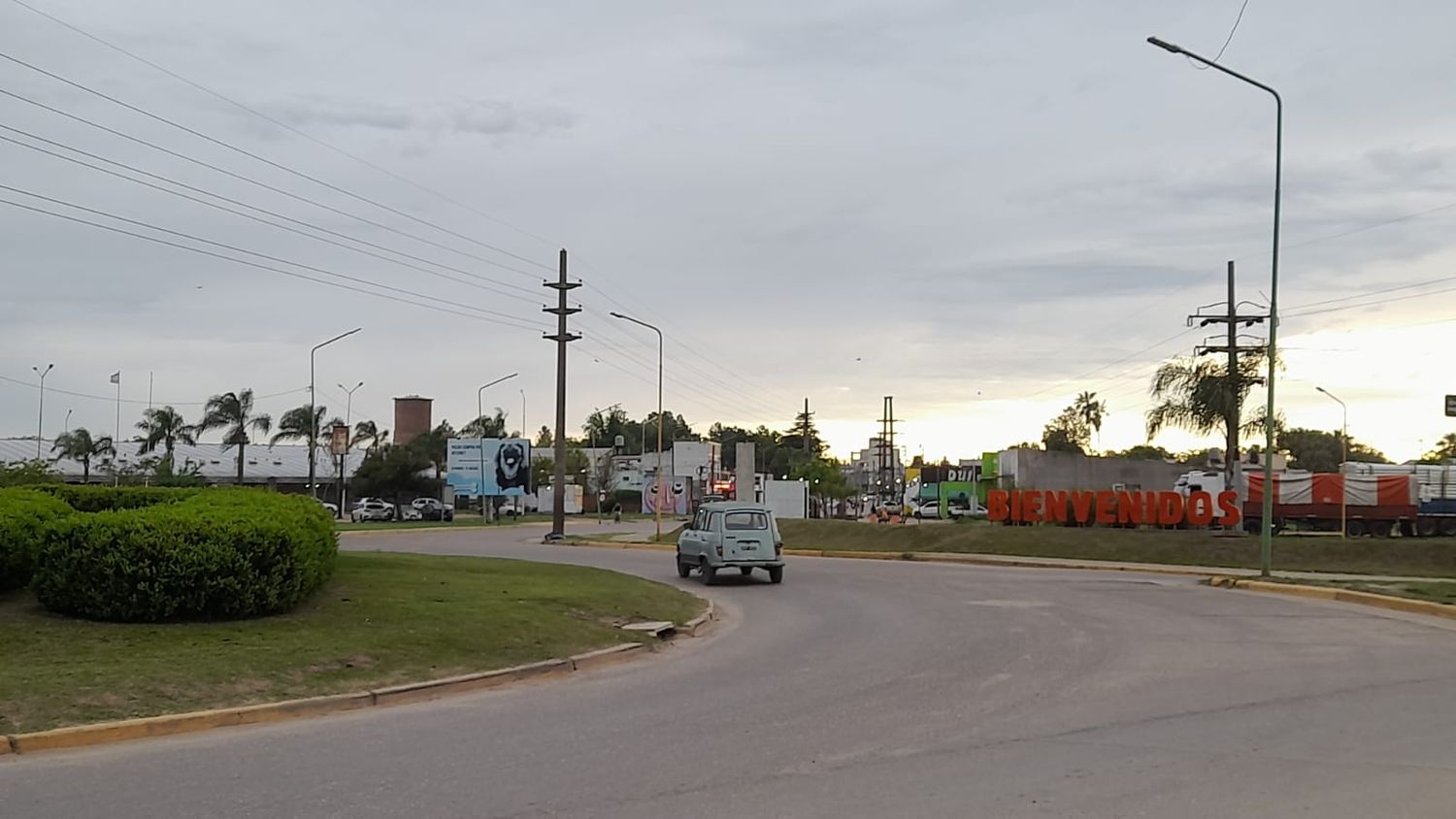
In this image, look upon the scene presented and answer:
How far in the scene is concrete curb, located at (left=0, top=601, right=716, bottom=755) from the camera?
984 centimetres

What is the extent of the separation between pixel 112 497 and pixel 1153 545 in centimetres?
2871

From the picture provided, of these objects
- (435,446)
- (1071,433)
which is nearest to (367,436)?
(435,446)

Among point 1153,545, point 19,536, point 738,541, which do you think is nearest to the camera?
point 19,536

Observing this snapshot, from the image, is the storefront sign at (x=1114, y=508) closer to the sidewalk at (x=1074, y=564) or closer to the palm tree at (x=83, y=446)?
the sidewalk at (x=1074, y=564)

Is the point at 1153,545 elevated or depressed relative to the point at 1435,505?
depressed

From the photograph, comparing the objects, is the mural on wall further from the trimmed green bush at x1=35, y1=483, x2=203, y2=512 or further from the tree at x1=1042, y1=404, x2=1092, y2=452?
the trimmed green bush at x1=35, y1=483, x2=203, y2=512

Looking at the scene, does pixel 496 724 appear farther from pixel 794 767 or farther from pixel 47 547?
pixel 47 547

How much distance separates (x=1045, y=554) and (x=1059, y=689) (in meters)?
26.9

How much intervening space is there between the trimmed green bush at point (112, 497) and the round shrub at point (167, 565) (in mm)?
4358

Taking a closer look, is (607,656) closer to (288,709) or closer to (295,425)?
(288,709)

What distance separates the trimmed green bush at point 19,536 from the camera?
601 inches

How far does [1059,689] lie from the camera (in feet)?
41.8

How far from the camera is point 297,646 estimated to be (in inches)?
533

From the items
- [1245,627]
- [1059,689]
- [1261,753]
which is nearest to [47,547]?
[1059,689]
